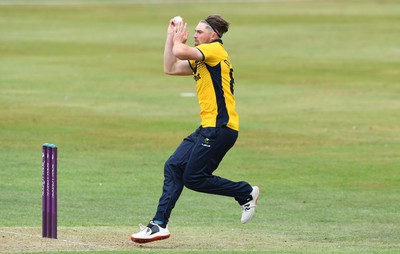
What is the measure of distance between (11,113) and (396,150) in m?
8.77

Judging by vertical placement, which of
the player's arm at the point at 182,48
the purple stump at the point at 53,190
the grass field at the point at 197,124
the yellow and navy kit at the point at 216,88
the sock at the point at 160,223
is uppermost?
the player's arm at the point at 182,48

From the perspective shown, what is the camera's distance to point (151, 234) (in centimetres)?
1148

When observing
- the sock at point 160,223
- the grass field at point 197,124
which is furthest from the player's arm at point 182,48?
the grass field at point 197,124

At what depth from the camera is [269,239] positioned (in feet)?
41.2

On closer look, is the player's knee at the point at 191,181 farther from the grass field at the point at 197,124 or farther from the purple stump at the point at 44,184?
the purple stump at the point at 44,184

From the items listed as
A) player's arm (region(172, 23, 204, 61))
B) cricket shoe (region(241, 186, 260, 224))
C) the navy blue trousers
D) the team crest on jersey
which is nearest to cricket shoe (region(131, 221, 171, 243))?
the navy blue trousers

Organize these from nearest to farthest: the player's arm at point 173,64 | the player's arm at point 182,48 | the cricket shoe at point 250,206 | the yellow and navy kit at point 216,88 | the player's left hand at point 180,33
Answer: the player's arm at point 182,48 < the player's left hand at point 180,33 < the yellow and navy kit at point 216,88 < the player's arm at point 173,64 < the cricket shoe at point 250,206

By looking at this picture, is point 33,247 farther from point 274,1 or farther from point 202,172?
point 274,1

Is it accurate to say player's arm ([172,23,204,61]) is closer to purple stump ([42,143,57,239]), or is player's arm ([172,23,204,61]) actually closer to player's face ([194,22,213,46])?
player's face ([194,22,213,46])

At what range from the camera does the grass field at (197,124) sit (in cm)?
1327

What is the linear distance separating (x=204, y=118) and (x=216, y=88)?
333 millimetres

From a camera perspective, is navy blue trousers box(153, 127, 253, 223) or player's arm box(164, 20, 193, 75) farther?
player's arm box(164, 20, 193, 75)

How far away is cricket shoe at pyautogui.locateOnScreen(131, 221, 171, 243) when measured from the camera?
11.5 metres

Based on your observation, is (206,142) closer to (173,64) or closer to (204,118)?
(204,118)
